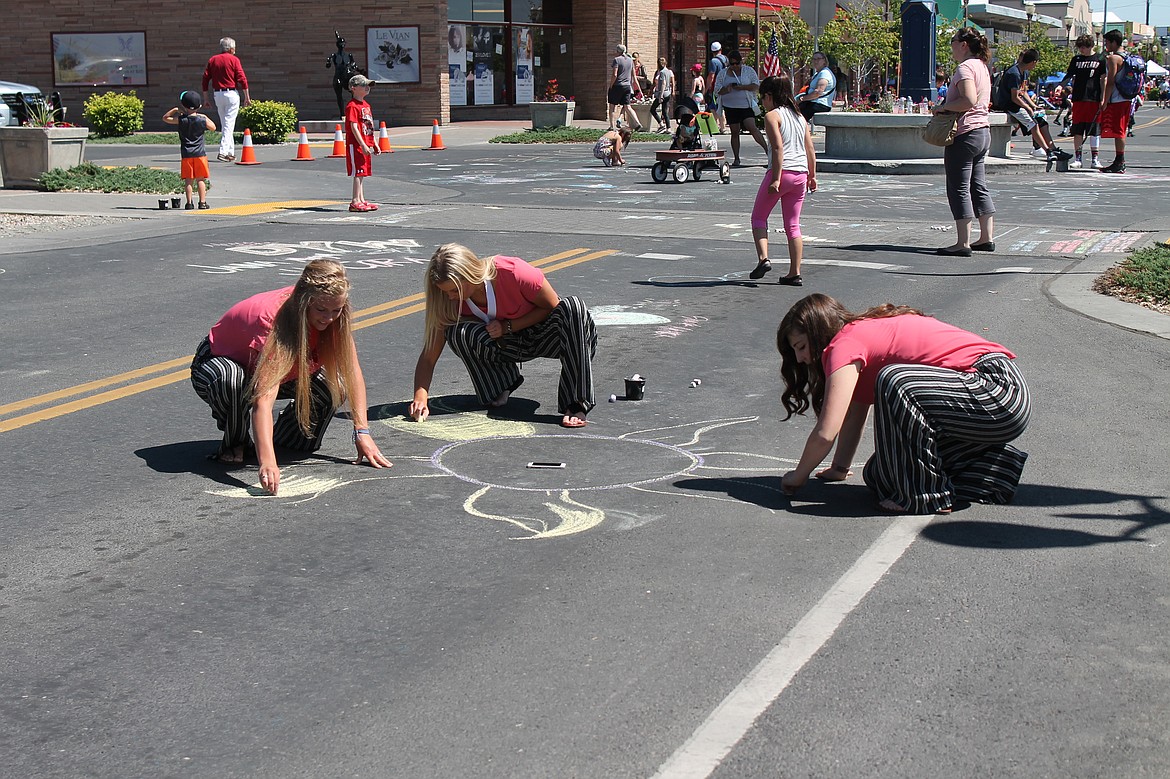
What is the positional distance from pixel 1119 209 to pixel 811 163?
7.48 metres

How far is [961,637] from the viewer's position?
4.29 meters

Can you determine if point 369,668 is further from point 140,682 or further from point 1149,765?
point 1149,765

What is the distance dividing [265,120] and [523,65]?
13.2 meters

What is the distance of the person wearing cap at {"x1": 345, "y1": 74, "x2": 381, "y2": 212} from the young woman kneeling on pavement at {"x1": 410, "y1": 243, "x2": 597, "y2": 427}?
969 centimetres

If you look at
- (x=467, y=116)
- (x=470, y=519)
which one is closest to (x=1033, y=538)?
(x=470, y=519)

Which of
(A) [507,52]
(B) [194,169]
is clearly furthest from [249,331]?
(A) [507,52]

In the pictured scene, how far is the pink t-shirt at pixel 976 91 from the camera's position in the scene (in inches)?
498

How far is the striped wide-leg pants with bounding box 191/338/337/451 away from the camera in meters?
6.11

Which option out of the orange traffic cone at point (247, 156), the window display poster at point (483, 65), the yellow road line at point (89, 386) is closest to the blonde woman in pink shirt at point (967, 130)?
the yellow road line at point (89, 386)

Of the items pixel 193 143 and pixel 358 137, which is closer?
pixel 358 137

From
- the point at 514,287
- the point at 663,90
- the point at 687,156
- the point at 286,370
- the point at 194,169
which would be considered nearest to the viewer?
the point at 286,370

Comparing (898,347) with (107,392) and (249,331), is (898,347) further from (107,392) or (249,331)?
(107,392)

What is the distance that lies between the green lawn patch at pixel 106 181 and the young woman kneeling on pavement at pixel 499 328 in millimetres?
12799

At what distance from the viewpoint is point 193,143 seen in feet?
55.7
